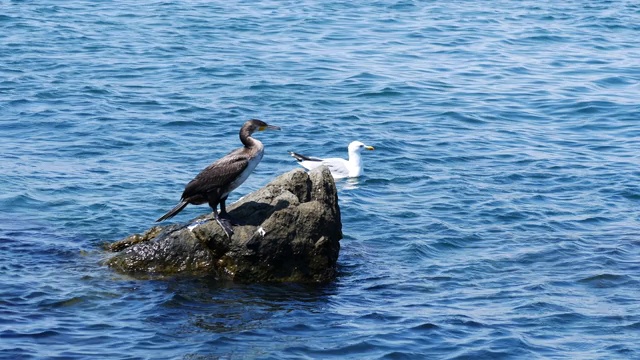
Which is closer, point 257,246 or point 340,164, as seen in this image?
point 257,246

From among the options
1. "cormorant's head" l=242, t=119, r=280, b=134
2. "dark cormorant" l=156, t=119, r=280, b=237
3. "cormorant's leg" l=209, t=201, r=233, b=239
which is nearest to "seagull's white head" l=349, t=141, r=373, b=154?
"cormorant's head" l=242, t=119, r=280, b=134

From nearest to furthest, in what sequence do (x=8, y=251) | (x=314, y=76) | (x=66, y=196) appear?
1. (x=8, y=251)
2. (x=66, y=196)
3. (x=314, y=76)

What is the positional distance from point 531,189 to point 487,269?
11.2ft

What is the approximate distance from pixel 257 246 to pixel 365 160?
6383 millimetres

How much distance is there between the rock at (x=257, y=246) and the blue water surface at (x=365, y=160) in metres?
0.19

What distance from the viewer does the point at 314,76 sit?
2091 cm

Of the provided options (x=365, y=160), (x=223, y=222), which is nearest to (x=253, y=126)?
(x=223, y=222)

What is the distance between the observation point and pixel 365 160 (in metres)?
16.5

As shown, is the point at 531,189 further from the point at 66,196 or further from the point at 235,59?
the point at 235,59

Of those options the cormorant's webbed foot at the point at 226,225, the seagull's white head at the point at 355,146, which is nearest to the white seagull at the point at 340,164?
the seagull's white head at the point at 355,146

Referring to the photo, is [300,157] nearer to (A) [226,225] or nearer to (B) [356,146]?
(B) [356,146]

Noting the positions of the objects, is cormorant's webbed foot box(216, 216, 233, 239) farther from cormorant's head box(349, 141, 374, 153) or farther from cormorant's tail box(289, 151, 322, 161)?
cormorant's head box(349, 141, 374, 153)

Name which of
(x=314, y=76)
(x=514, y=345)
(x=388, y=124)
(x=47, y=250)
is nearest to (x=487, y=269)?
(x=514, y=345)

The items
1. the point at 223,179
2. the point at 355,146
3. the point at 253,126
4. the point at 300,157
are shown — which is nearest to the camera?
the point at 223,179
